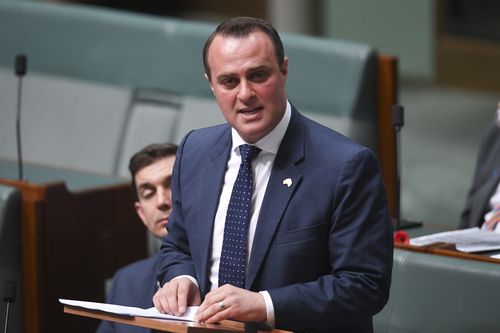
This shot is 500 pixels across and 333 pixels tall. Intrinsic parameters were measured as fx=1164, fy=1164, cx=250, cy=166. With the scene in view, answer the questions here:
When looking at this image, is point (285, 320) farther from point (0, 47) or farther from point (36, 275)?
point (0, 47)

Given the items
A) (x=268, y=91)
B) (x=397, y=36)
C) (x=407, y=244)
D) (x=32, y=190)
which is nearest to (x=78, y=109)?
(x=32, y=190)

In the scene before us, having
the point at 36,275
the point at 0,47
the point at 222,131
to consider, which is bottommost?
the point at 36,275

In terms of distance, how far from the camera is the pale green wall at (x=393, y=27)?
857cm

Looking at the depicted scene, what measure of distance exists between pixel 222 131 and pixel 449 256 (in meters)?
0.86

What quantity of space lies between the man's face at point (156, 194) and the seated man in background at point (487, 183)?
103 centimetres

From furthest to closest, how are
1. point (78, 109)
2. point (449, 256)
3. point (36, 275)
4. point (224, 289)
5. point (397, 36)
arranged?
point (397, 36)
point (78, 109)
point (36, 275)
point (449, 256)
point (224, 289)

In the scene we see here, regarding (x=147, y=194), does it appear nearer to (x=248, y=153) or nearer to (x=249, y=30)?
(x=248, y=153)

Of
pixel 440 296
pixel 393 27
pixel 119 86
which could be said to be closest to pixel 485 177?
pixel 440 296

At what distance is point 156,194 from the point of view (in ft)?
11.9

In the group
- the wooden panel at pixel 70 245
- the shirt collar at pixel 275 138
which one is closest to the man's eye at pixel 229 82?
the shirt collar at pixel 275 138

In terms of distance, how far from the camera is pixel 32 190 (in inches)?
161

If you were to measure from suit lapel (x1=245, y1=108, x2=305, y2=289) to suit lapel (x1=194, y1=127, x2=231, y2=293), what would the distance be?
0.40ft

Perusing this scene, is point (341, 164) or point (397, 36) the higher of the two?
point (397, 36)

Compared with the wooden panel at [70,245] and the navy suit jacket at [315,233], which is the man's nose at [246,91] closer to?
the navy suit jacket at [315,233]
